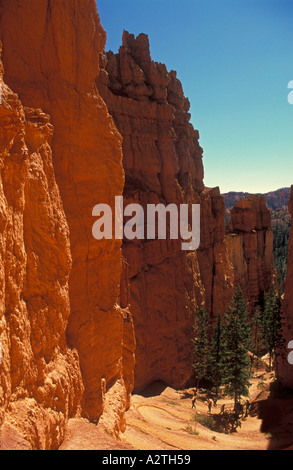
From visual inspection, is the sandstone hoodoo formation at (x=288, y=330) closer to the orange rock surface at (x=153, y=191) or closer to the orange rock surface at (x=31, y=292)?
the orange rock surface at (x=153, y=191)

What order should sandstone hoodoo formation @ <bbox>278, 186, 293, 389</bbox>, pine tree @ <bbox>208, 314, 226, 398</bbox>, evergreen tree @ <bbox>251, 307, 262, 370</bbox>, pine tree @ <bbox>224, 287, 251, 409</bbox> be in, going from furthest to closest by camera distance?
1. evergreen tree @ <bbox>251, 307, 262, 370</bbox>
2. pine tree @ <bbox>208, 314, 226, 398</bbox>
3. sandstone hoodoo formation @ <bbox>278, 186, 293, 389</bbox>
4. pine tree @ <bbox>224, 287, 251, 409</bbox>

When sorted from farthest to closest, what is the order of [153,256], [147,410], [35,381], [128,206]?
[153,256] < [128,206] < [147,410] < [35,381]

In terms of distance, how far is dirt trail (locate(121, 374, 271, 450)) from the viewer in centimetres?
1245

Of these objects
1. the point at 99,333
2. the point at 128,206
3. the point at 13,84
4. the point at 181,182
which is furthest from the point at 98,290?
the point at 181,182

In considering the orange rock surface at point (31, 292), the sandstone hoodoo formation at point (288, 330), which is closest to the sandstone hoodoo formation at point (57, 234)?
the orange rock surface at point (31, 292)

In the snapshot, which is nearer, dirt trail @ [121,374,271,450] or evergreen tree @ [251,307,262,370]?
dirt trail @ [121,374,271,450]

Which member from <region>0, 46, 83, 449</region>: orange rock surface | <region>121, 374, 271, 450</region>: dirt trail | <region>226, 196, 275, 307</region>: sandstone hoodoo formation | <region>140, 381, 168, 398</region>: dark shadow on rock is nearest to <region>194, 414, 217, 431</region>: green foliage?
<region>121, 374, 271, 450</region>: dirt trail

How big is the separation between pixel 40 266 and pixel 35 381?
2.27 meters

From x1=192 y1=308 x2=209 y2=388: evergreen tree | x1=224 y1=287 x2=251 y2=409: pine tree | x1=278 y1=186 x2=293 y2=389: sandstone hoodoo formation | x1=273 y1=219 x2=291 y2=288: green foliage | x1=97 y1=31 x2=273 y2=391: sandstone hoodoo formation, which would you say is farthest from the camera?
x1=273 y1=219 x2=291 y2=288: green foliage

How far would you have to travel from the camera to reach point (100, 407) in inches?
396

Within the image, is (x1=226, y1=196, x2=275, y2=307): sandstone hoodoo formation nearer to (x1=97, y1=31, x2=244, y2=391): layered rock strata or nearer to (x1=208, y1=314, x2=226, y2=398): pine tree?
(x1=97, y1=31, x2=244, y2=391): layered rock strata

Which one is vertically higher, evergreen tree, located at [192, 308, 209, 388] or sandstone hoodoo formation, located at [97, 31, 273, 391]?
sandstone hoodoo formation, located at [97, 31, 273, 391]

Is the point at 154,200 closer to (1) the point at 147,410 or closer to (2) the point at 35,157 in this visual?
(1) the point at 147,410

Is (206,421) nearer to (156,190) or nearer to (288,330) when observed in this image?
(288,330)
